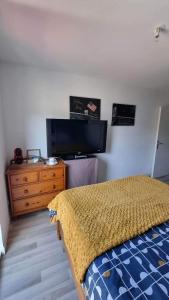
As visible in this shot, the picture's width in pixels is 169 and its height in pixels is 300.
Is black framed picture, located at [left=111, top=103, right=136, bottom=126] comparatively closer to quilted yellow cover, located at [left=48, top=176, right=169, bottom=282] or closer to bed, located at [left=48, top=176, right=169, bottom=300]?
quilted yellow cover, located at [left=48, top=176, right=169, bottom=282]

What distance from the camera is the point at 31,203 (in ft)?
7.45

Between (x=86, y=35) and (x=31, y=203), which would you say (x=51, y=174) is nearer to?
(x=31, y=203)

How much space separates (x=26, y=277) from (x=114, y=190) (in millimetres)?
1244

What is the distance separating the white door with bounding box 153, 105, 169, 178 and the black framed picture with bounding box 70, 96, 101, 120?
1723mm

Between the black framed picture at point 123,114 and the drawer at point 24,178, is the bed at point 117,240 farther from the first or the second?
the black framed picture at point 123,114

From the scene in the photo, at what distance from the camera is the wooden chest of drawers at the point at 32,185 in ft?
6.93

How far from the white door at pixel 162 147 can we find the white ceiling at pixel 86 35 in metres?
1.45

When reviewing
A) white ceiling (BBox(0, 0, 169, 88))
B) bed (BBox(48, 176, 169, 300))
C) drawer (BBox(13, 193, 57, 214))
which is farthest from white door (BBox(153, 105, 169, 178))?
drawer (BBox(13, 193, 57, 214))

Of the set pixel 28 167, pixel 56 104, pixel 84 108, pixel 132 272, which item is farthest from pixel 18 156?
pixel 132 272

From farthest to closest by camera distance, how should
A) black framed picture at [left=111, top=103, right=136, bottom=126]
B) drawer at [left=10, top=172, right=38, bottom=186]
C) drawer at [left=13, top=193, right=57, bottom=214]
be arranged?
black framed picture at [left=111, top=103, right=136, bottom=126], drawer at [left=13, top=193, right=57, bottom=214], drawer at [left=10, top=172, right=38, bottom=186]

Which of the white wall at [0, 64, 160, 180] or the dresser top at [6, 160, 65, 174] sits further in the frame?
the white wall at [0, 64, 160, 180]

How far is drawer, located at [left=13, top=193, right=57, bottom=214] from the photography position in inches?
86.0

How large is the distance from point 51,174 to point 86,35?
182 centimetres

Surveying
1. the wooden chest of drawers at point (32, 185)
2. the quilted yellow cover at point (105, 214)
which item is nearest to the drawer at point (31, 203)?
the wooden chest of drawers at point (32, 185)
